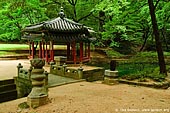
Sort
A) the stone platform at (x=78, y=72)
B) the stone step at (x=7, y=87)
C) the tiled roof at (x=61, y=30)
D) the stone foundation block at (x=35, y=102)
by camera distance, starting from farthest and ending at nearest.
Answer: the tiled roof at (x=61, y=30), the stone platform at (x=78, y=72), the stone step at (x=7, y=87), the stone foundation block at (x=35, y=102)

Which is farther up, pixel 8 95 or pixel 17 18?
pixel 17 18

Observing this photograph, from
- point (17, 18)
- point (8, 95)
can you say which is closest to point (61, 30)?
point (8, 95)

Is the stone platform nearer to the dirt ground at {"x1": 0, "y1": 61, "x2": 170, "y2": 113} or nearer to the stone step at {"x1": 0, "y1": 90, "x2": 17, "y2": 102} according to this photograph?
the stone step at {"x1": 0, "y1": 90, "x2": 17, "y2": 102}

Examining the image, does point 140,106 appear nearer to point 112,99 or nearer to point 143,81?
point 112,99

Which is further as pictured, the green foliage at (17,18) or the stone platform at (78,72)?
the green foliage at (17,18)

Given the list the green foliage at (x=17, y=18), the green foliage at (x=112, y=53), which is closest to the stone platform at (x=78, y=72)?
the green foliage at (x=17, y=18)

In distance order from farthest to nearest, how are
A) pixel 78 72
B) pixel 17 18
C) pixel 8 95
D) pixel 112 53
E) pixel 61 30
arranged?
pixel 112 53 < pixel 17 18 < pixel 61 30 < pixel 78 72 < pixel 8 95

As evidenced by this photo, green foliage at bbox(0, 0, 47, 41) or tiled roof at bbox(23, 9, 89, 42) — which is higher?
green foliage at bbox(0, 0, 47, 41)

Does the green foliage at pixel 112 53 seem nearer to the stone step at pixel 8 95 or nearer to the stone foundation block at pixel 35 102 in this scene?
the stone step at pixel 8 95

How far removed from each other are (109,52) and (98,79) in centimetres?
1419

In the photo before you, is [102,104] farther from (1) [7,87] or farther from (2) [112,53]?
(2) [112,53]

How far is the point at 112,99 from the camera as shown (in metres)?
8.11

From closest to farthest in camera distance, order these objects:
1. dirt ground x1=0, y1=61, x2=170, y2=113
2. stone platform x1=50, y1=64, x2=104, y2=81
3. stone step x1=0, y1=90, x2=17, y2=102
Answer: dirt ground x1=0, y1=61, x2=170, y2=113 → stone step x1=0, y1=90, x2=17, y2=102 → stone platform x1=50, y1=64, x2=104, y2=81

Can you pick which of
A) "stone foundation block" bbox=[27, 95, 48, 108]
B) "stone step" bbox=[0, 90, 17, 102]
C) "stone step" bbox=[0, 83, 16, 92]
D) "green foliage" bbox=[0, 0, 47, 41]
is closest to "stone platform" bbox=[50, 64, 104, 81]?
"stone step" bbox=[0, 83, 16, 92]
